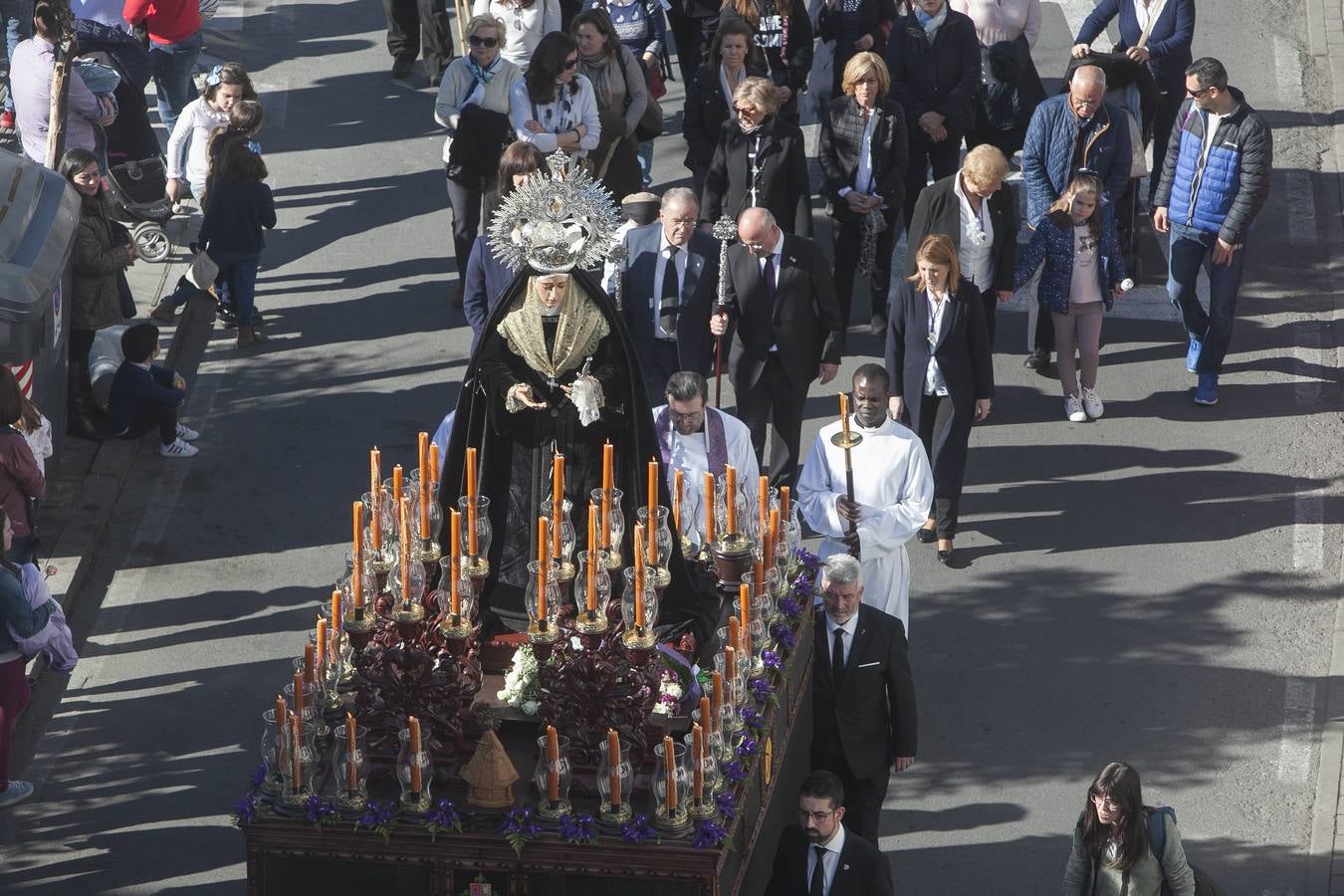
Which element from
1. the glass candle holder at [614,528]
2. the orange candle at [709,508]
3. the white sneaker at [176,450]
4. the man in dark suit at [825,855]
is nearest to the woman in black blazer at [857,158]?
the white sneaker at [176,450]

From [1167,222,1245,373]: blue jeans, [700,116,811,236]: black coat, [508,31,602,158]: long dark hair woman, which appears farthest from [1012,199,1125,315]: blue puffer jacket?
[508,31,602,158]: long dark hair woman

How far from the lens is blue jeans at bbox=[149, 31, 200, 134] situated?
17.5m

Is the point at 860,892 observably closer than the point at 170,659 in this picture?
Yes

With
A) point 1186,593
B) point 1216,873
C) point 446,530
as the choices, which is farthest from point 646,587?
point 1186,593

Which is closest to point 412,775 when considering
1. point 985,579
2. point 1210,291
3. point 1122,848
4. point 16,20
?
point 1122,848

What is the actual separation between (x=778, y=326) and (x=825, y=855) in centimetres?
474

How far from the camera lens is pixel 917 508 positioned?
35.5ft

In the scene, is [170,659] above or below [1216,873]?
above

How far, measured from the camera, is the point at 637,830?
8.27 m

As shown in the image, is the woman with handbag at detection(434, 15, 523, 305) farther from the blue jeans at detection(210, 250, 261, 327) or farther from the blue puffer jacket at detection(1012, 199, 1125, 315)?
the blue puffer jacket at detection(1012, 199, 1125, 315)

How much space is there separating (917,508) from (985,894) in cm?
201

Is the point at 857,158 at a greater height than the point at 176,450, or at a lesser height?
greater

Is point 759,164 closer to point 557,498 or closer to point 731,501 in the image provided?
point 731,501

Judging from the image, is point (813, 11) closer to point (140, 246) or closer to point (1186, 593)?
point (140, 246)
